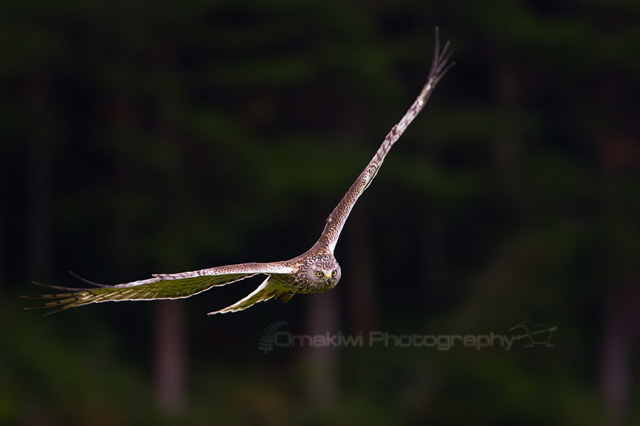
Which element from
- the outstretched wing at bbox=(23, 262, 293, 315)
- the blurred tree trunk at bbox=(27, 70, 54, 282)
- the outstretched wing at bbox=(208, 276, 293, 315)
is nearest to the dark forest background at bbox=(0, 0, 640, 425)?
the blurred tree trunk at bbox=(27, 70, 54, 282)

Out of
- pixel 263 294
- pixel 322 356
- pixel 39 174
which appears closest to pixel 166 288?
pixel 263 294

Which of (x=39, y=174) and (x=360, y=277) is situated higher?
(x=39, y=174)

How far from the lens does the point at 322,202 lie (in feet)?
72.9

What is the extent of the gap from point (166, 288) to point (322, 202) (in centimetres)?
1393

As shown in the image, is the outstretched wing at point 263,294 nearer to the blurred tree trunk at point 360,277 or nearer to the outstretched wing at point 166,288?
the outstretched wing at point 166,288

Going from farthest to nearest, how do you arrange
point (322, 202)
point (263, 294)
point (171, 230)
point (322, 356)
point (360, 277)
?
point (360, 277) < point (322, 356) < point (322, 202) < point (171, 230) < point (263, 294)

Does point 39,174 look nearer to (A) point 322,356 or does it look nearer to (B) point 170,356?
(B) point 170,356

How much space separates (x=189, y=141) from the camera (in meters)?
21.4

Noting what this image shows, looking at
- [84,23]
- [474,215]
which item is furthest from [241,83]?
[474,215]

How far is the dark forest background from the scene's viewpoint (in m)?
20.9

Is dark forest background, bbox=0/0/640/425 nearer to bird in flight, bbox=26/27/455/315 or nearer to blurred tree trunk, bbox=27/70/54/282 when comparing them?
blurred tree trunk, bbox=27/70/54/282

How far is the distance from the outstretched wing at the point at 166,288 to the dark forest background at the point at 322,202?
1150 centimetres

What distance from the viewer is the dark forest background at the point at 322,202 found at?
68.6 ft

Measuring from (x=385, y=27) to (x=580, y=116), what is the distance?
4113 millimetres
